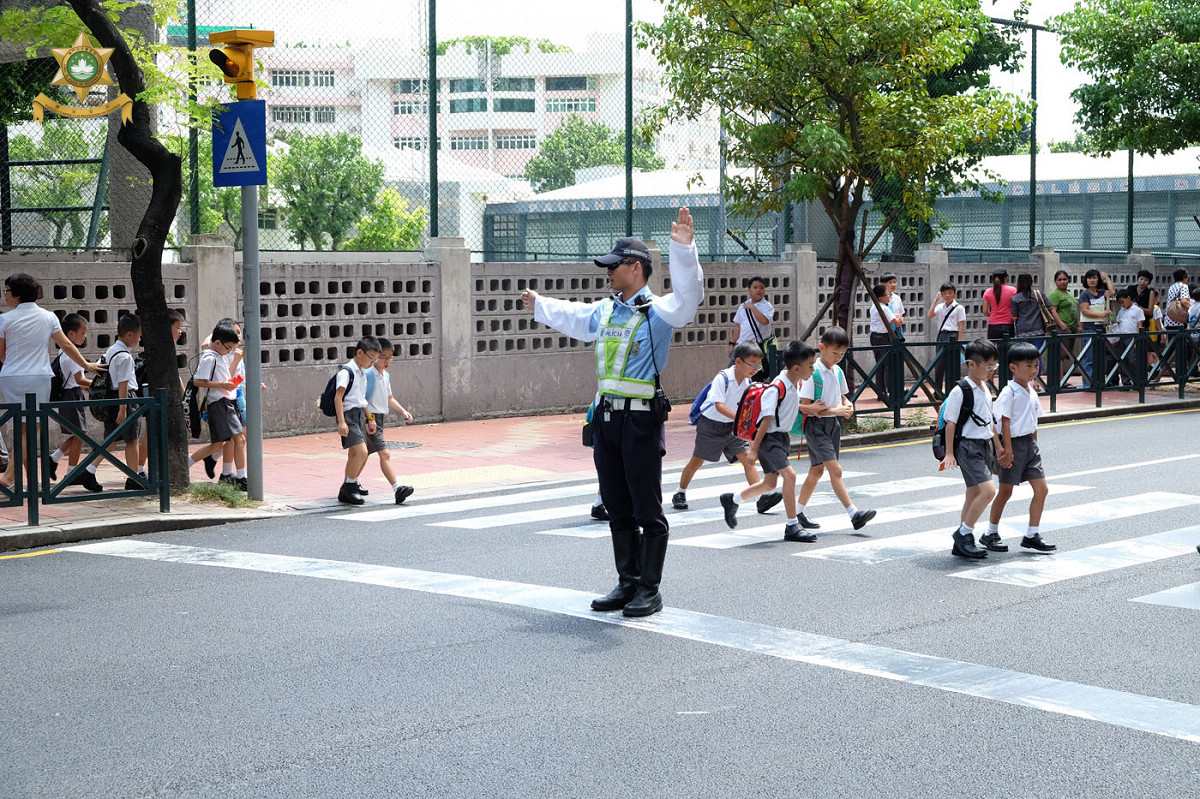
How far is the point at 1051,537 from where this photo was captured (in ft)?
31.8

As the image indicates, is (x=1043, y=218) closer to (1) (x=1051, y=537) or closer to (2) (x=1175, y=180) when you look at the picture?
(2) (x=1175, y=180)

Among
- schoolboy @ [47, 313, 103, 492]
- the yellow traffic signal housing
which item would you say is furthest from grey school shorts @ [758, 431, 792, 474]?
schoolboy @ [47, 313, 103, 492]

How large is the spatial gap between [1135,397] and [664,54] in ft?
29.5

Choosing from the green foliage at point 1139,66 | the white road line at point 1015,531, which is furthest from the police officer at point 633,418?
the green foliage at point 1139,66

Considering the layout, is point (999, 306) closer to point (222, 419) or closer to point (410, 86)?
point (410, 86)

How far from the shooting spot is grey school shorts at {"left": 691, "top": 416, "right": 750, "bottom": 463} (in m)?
10.8

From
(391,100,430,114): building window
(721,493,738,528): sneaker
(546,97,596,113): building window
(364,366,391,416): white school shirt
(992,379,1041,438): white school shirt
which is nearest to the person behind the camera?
(992,379,1041,438): white school shirt

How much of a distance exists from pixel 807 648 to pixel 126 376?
7186 mm

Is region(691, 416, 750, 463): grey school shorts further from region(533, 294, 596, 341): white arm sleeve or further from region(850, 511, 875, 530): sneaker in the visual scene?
region(533, 294, 596, 341): white arm sleeve

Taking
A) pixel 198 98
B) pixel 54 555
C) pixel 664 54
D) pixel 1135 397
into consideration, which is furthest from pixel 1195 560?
pixel 1135 397

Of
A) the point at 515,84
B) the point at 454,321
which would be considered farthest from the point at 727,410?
the point at 515,84

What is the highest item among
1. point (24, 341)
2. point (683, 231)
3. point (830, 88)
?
point (830, 88)

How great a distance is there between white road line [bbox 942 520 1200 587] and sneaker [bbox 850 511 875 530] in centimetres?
99

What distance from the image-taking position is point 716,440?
10.8m
